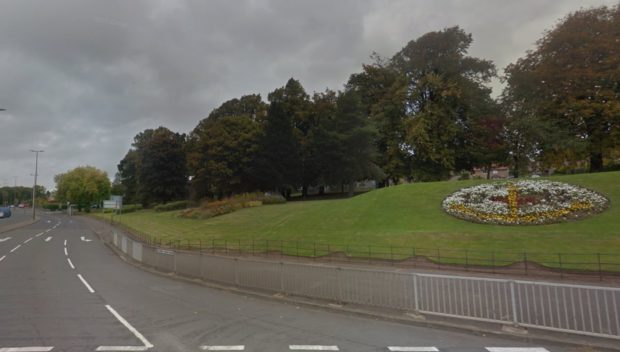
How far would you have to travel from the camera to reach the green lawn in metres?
18.7

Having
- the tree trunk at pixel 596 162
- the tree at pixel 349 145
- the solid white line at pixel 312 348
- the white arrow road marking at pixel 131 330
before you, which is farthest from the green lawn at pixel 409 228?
the white arrow road marking at pixel 131 330

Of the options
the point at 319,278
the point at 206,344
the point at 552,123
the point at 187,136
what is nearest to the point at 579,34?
the point at 552,123

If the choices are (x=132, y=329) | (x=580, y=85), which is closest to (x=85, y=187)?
(x=580, y=85)

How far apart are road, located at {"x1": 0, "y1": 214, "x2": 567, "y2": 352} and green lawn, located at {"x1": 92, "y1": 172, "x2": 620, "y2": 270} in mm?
11287

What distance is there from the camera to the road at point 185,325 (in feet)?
22.5

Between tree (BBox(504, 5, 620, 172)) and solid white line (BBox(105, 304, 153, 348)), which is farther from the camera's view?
tree (BBox(504, 5, 620, 172))

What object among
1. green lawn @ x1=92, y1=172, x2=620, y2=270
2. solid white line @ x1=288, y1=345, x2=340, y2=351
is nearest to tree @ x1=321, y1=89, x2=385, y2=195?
green lawn @ x1=92, y1=172, x2=620, y2=270

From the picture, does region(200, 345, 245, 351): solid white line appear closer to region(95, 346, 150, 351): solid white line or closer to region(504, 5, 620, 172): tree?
region(95, 346, 150, 351): solid white line

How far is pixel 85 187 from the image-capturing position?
3856 inches

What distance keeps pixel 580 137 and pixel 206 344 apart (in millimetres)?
37361

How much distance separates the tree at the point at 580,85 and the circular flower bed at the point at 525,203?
9601 millimetres

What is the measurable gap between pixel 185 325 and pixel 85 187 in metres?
105

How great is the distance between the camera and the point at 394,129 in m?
49.8

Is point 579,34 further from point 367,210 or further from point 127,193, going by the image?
point 127,193
